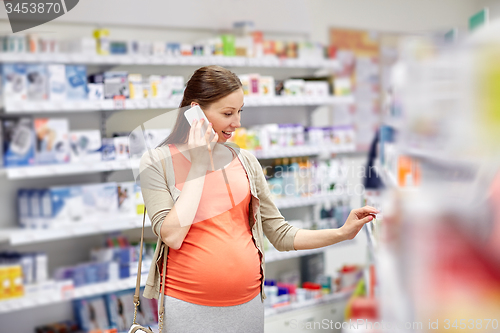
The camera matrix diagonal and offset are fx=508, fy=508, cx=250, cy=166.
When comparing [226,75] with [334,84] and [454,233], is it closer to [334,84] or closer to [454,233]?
[454,233]

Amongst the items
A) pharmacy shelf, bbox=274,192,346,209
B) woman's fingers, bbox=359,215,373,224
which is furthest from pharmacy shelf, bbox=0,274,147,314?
woman's fingers, bbox=359,215,373,224

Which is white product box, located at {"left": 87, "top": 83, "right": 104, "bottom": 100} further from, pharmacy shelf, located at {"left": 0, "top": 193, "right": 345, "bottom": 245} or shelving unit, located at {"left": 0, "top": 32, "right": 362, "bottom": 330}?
pharmacy shelf, located at {"left": 0, "top": 193, "right": 345, "bottom": 245}

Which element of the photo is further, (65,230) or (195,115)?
(65,230)

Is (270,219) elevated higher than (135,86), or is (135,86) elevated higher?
(135,86)

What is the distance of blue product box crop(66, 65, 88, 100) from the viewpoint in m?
3.03

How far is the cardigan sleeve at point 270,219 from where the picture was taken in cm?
159

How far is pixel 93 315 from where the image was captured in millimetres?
3299

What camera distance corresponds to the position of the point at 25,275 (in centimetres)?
298

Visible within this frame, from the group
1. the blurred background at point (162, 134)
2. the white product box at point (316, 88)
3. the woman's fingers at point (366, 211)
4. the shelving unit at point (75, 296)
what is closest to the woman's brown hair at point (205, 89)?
the blurred background at point (162, 134)

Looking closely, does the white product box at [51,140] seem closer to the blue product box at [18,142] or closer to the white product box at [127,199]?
the blue product box at [18,142]

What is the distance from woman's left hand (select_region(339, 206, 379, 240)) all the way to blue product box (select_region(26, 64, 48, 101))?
218 centimetres

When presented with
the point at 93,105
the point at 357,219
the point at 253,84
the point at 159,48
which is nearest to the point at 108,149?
the point at 93,105

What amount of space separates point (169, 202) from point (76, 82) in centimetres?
194

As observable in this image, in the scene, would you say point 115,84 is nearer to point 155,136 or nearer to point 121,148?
point 121,148
